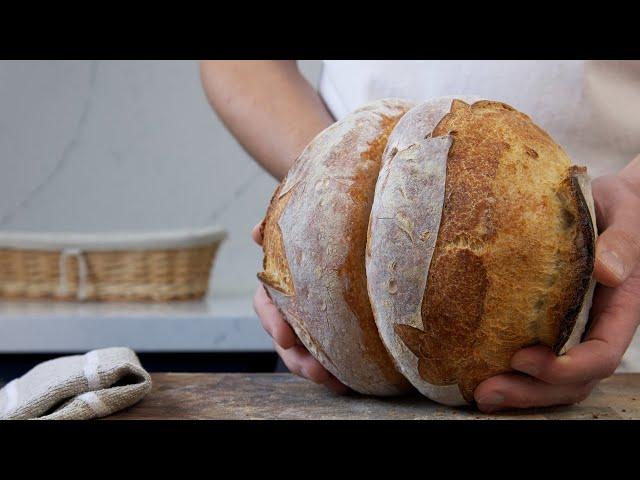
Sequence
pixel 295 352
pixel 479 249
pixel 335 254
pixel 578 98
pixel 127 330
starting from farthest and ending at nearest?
1. pixel 127 330
2. pixel 578 98
3. pixel 295 352
4. pixel 335 254
5. pixel 479 249

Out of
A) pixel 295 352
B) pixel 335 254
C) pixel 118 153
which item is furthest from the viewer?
pixel 118 153

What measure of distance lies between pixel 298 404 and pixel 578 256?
0.37m

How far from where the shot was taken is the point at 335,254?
2.99 feet

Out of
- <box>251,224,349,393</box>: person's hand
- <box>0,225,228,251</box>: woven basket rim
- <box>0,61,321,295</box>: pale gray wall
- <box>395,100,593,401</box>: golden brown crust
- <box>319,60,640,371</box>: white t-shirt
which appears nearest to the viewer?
<box>395,100,593,401</box>: golden brown crust

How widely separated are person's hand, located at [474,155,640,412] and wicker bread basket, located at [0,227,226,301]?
72.0 inches

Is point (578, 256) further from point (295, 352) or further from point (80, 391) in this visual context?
point (80, 391)

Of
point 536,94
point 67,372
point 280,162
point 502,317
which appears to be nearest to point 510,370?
point 502,317

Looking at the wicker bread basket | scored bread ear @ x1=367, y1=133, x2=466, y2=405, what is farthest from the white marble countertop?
scored bread ear @ x1=367, y1=133, x2=466, y2=405

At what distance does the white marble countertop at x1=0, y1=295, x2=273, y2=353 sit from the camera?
236 centimetres

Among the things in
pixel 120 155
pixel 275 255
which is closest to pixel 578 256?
pixel 275 255

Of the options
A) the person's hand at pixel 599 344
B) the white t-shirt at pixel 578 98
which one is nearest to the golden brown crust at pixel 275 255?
the person's hand at pixel 599 344

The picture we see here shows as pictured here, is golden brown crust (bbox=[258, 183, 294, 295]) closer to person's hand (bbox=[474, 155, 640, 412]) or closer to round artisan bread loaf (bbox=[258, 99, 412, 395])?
round artisan bread loaf (bbox=[258, 99, 412, 395])

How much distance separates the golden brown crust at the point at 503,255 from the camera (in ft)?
2.63

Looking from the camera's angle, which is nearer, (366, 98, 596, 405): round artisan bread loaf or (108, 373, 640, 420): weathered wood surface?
(366, 98, 596, 405): round artisan bread loaf
